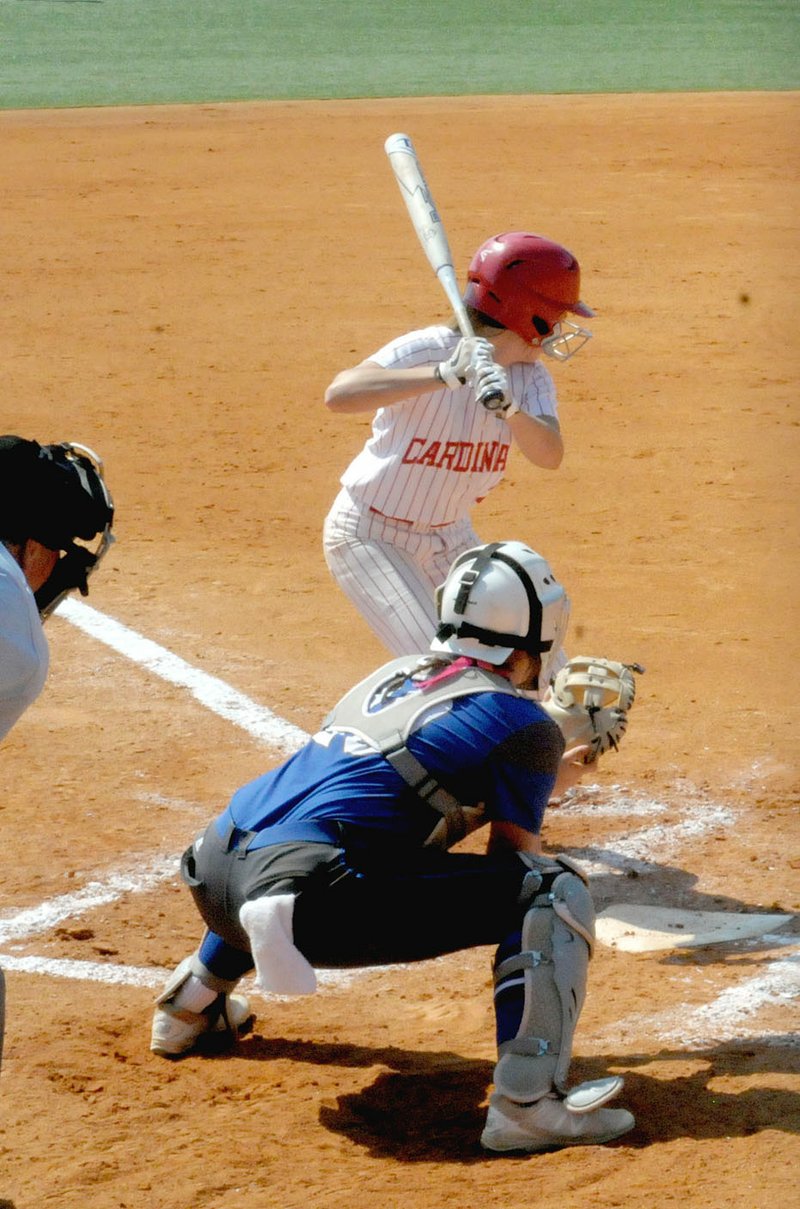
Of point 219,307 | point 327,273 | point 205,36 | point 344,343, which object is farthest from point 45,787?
point 205,36

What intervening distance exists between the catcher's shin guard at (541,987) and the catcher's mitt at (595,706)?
83 centimetres

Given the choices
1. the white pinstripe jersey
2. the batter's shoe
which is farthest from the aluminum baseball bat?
the batter's shoe

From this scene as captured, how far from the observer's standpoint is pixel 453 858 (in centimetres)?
376

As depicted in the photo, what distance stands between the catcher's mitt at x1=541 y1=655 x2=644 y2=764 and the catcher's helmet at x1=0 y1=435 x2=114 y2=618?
167 centimetres

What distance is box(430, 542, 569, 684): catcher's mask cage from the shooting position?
381 centimetres

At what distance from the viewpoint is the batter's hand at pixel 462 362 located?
4.76 meters

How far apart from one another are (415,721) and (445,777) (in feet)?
0.48

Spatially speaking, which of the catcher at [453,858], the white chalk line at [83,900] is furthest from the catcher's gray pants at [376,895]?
the white chalk line at [83,900]

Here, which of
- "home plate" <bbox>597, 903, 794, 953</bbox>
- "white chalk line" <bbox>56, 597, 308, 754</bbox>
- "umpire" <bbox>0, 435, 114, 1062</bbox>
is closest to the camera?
"umpire" <bbox>0, 435, 114, 1062</bbox>

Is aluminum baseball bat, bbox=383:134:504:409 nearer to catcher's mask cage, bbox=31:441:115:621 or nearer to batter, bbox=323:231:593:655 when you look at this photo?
batter, bbox=323:231:593:655

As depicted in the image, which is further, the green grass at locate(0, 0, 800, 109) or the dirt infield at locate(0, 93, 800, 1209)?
the green grass at locate(0, 0, 800, 109)

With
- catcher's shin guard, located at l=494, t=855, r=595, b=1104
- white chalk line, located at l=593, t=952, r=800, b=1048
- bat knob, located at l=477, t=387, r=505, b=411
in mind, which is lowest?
white chalk line, located at l=593, t=952, r=800, b=1048

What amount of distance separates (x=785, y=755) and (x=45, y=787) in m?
2.69

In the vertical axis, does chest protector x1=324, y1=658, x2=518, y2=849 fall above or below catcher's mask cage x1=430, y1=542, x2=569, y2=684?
below
